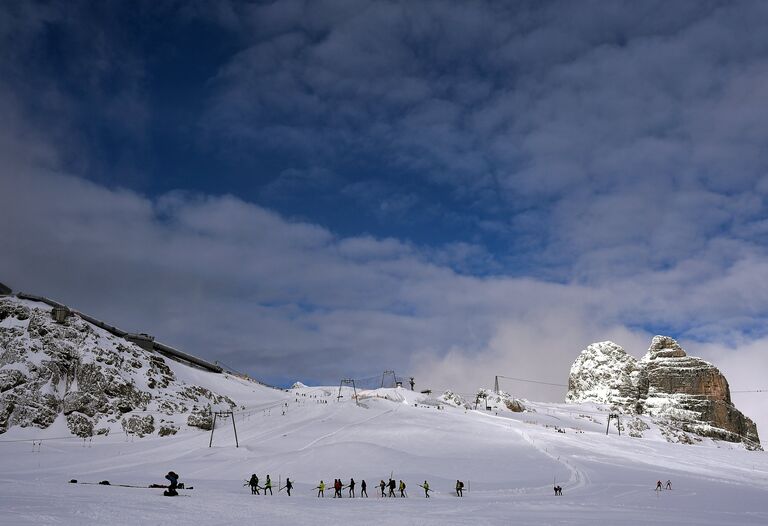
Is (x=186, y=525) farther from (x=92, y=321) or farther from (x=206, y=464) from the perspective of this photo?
(x=92, y=321)

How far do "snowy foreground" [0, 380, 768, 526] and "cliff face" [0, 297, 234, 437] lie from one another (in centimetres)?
318

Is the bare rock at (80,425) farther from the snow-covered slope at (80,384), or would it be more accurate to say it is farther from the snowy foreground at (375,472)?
the snowy foreground at (375,472)

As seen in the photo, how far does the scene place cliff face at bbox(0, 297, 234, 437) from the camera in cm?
8444

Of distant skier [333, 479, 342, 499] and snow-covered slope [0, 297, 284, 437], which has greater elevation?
snow-covered slope [0, 297, 284, 437]

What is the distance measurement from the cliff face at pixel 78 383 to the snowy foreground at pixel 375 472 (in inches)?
125

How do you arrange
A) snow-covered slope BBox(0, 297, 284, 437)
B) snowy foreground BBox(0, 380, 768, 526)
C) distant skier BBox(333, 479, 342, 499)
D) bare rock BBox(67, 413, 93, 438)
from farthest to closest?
snow-covered slope BBox(0, 297, 284, 437)
bare rock BBox(67, 413, 93, 438)
distant skier BBox(333, 479, 342, 499)
snowy foreground BBox(0, 380, 768, 526)

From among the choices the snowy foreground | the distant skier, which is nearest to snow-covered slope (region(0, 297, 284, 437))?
the snowy foreground

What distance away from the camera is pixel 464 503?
34406 millimetres

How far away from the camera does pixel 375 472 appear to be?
170 feet

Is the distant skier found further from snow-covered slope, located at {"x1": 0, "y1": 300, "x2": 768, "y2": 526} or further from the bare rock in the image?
the bare rock

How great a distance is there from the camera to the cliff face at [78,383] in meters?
84.4

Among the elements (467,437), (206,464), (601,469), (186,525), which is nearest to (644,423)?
(467,437)

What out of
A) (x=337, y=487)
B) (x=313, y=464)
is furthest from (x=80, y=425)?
(x=337, y=487)

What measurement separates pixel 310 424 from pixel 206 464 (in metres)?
33.4
